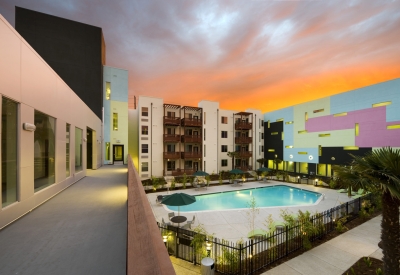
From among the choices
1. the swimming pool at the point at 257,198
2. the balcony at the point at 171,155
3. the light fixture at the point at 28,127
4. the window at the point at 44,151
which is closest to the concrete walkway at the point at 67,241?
the window at the point at 44,151

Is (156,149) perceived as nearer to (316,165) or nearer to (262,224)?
(262,224)

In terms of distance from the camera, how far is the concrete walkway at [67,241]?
2.65 metres

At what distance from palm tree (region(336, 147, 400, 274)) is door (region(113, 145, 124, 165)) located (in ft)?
78.3

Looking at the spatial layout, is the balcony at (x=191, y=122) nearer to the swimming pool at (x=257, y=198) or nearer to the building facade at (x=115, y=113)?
the building facade at (x=115, y=113)

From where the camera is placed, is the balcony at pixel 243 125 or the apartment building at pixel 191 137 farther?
the balcony at pixel 243 125

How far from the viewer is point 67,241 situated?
3350 mm

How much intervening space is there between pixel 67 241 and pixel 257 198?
65.1 ft

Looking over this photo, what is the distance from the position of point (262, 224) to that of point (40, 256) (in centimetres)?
1268

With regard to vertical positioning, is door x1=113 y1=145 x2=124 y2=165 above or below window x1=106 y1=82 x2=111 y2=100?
below

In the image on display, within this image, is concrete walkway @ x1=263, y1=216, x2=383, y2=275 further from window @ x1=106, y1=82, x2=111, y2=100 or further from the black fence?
window @ x1=106, y1=82, x2=111, y2=100

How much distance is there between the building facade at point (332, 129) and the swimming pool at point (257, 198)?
9.80m

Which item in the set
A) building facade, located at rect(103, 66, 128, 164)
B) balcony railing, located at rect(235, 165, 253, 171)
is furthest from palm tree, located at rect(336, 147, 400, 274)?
balcony railing, located at rect(235, 165, 253, 171)

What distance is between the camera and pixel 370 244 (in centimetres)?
868

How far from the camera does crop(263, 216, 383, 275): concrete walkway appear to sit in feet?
23.0
